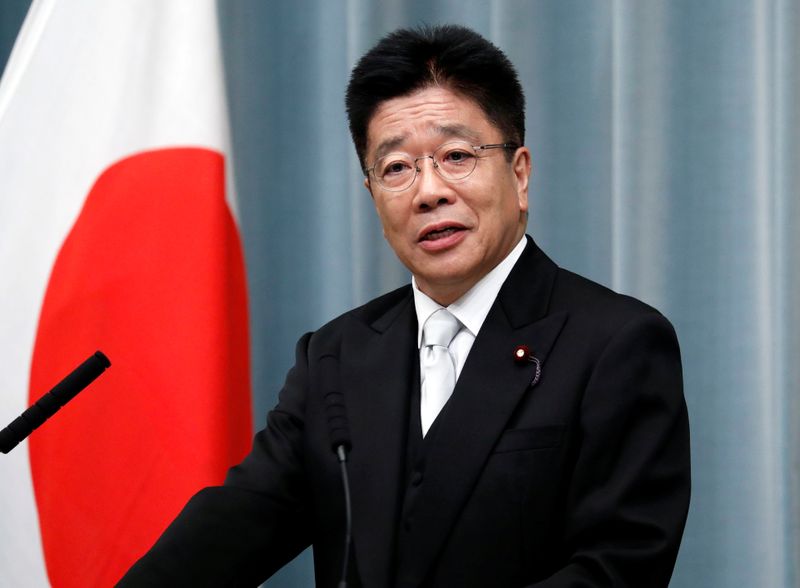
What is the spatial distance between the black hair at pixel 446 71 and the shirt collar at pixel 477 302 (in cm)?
19

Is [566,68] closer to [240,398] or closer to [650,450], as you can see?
[240,398]

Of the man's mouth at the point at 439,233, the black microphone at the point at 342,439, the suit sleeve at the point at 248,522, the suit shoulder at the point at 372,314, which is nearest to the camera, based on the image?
the black microphone at the point at 342,439

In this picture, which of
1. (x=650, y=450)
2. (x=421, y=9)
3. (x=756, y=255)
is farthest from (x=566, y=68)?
(x=650, y=450)

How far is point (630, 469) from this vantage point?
1212 millimetres

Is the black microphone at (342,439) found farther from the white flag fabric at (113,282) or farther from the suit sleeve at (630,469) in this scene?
the white flag fabric at (113,282)

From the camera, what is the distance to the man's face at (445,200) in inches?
57.0

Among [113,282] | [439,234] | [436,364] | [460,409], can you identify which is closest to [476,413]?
[460,409]

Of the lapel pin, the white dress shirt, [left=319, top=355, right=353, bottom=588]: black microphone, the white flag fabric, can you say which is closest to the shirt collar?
the white dress shirt

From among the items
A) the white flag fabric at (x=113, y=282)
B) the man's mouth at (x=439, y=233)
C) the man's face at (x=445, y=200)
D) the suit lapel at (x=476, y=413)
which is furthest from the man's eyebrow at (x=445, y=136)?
the white flag fabric at (x=113, y=282)

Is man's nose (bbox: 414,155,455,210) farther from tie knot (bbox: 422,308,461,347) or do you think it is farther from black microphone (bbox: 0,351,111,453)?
black microphone (bbox: 0,351,111,453)

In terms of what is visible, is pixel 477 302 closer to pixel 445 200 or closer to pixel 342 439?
pixel 445 200

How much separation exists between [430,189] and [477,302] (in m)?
0.18

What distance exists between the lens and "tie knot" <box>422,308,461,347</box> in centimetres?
148

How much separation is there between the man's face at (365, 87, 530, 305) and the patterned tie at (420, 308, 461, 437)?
1.8 inches
